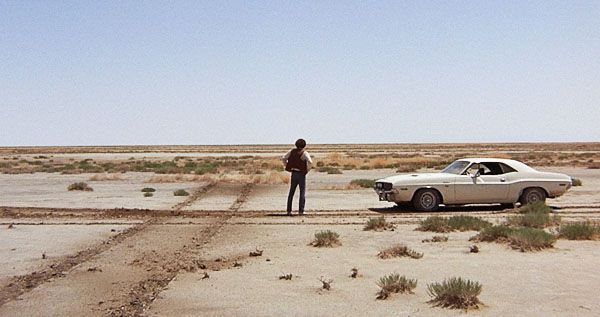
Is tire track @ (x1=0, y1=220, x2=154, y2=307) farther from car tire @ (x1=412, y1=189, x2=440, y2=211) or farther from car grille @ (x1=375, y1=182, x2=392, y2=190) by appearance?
car tire @ (x1=412, y1=189, x2=440, y2=211)

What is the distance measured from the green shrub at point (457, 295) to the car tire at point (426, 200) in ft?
34.6

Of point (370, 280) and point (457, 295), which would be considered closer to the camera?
point (457, 295)

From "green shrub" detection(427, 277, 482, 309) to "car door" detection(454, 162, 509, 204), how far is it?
10727mm

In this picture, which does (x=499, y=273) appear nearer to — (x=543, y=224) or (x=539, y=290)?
(x=539, y=290)

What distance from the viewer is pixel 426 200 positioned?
61.6 ft

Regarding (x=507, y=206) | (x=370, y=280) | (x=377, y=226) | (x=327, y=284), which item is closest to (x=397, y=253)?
(x=370, y=280)

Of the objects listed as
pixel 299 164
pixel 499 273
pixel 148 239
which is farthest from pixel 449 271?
pixel 299 164

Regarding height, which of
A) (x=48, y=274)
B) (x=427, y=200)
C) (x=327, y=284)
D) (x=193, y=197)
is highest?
(x=427, y=200)

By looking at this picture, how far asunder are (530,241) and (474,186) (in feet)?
22.4

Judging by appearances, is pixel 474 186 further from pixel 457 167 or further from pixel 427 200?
pixel 427 200

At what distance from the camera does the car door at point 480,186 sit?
61.3ft

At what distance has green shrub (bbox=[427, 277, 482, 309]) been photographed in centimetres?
786

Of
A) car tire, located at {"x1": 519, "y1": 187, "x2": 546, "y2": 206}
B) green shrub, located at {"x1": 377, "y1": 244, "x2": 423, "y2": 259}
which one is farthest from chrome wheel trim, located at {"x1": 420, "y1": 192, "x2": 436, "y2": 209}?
green shrub, located at {"x1": 377, "y1": 244, "x2": 423, "y2": 259}

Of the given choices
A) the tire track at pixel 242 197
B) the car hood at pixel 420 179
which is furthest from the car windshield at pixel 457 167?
the tire track at pixel 242 197
